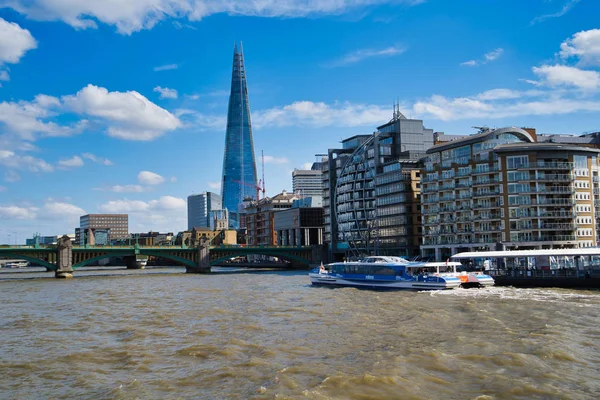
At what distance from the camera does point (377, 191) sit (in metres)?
149

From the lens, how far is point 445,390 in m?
27.2

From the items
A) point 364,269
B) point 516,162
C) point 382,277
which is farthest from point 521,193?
point 382,277

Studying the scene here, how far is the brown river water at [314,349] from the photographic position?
92.6 feet

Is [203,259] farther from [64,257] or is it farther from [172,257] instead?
[64,257]

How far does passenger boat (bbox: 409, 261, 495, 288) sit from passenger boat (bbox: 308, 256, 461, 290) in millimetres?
829

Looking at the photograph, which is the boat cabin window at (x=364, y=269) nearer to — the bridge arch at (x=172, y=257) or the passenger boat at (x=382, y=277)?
the passenger boat at (x=382, y=277)

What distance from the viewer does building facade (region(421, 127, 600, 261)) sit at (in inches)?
4262

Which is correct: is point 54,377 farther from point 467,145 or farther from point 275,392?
point 467,145

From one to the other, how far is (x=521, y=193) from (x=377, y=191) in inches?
1782

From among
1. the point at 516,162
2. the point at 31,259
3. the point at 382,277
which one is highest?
the point at 516,162

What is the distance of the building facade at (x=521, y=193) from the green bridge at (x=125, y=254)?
53.0 metres

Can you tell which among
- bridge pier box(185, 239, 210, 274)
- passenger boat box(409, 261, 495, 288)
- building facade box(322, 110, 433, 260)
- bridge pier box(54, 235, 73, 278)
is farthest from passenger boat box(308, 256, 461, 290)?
bridge pier box(54, 235, 73, 278)

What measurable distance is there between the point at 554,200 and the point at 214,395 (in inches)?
3792

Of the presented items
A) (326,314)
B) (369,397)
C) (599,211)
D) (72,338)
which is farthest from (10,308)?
(599,211)
